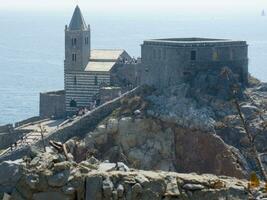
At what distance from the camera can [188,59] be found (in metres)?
61.8

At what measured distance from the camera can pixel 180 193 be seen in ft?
68.7

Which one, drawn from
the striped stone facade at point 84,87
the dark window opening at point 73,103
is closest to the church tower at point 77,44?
the striped stone facade at point 84,87

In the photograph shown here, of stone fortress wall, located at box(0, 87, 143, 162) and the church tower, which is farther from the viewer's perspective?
the church tower

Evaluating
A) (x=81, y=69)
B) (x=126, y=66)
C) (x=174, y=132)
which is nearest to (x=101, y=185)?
(x=174, y=132)

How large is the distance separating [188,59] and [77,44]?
15.0 metres

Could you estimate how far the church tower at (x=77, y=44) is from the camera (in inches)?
2901

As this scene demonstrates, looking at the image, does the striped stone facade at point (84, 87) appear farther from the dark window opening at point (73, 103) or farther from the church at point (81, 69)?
the dark window opening at point (73, 103)

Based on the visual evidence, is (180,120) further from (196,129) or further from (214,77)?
(214,77)

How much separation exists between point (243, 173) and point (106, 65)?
24.7m

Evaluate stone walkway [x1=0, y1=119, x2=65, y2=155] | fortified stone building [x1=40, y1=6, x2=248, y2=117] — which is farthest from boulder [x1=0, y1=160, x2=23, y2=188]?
fortified stone building [x1=40, y1=6, x2=248, y2=117]

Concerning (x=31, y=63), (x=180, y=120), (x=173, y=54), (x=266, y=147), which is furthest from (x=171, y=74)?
(x=31, y=63)

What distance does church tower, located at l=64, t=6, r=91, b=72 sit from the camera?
73.7 meters

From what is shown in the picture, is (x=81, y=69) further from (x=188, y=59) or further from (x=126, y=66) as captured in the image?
(x=188, y=59)

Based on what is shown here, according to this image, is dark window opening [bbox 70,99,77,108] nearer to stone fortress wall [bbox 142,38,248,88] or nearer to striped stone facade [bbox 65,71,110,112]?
striped stone facade [bbox 65,71,110,112]
